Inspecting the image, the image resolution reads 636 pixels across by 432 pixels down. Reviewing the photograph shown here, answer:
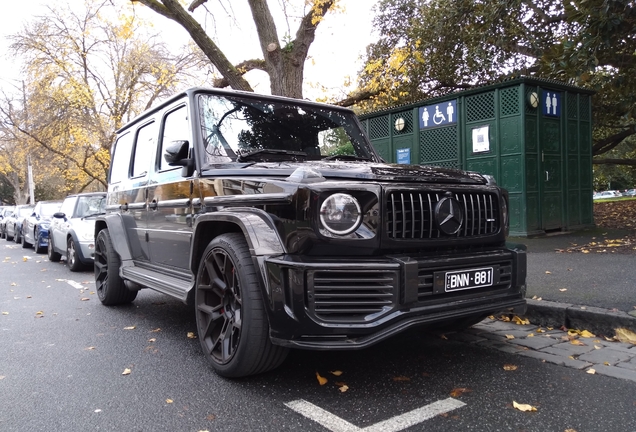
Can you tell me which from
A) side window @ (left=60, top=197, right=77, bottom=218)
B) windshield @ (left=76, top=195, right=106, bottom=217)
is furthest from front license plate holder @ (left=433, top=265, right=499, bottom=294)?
side window @ (left=60, top=197, right=77, bottom=218)

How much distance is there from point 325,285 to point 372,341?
394mm

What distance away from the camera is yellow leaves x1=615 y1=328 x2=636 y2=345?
4012 millimetres

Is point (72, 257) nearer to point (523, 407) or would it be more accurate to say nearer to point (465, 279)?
point (465, 279)

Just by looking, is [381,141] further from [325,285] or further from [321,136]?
[325,285]

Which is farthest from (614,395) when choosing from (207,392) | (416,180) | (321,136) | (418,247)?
A: (321,136)

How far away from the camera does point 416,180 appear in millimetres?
3188

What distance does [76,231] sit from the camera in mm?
9188

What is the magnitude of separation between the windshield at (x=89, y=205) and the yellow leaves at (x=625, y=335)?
8.76 meters

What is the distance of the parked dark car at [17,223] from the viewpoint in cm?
1728

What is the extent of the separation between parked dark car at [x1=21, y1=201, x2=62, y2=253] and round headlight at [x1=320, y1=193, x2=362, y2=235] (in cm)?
1226

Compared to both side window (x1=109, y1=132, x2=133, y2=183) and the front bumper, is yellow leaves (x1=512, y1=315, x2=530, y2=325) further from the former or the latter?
side window (x1=109, y1=132, x2=133, y2=183)

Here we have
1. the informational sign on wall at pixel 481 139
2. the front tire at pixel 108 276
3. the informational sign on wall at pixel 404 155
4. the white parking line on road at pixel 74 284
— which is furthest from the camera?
the informational sign on wall at pixel 404 155

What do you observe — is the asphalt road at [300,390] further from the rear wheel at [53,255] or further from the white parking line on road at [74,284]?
the rear wheel at [53,255]

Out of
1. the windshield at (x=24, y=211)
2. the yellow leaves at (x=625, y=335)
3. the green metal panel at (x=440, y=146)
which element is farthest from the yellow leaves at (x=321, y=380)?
the windshield at (x=24, y=211)
